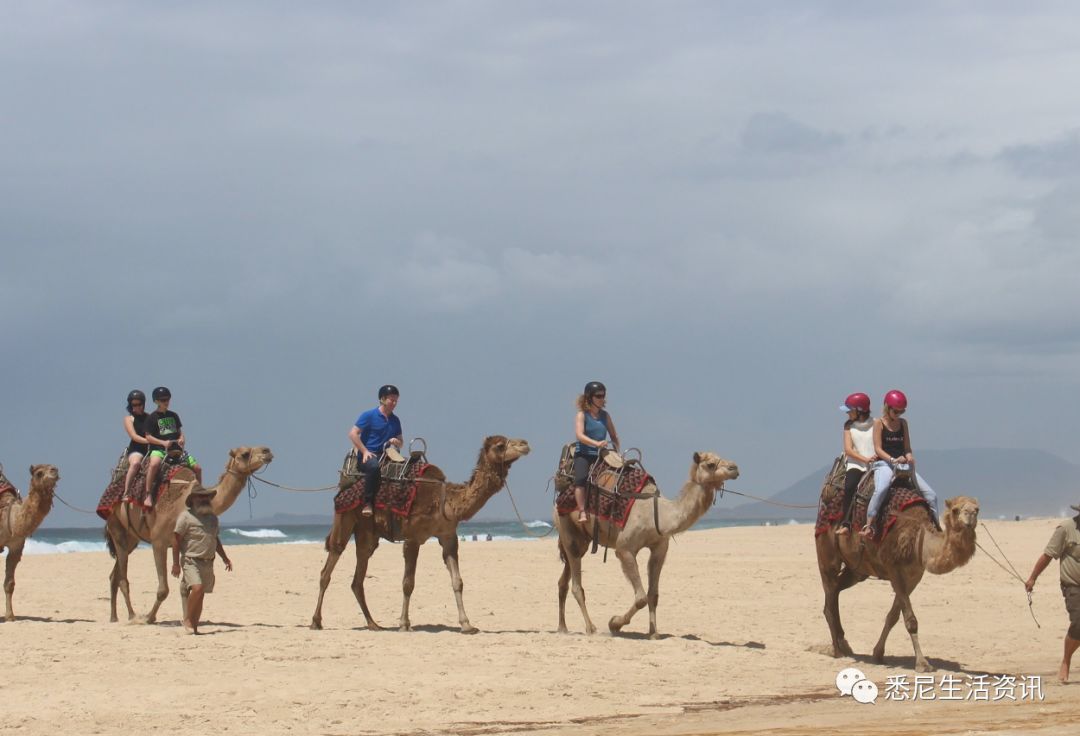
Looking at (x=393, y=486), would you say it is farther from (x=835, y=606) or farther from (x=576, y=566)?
(x=835, y=606)

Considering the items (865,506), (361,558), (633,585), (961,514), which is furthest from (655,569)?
(961,514)

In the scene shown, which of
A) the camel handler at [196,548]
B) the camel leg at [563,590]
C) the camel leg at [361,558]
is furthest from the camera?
the camel leg at [361,558]

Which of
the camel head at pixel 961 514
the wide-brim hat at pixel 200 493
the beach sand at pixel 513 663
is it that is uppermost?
the wide-brim hat at pixel 200 493

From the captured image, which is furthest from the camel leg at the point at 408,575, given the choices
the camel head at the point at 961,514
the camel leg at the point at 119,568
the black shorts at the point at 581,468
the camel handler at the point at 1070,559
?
the camel handler at the point at 1070,559

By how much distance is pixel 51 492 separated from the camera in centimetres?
1955

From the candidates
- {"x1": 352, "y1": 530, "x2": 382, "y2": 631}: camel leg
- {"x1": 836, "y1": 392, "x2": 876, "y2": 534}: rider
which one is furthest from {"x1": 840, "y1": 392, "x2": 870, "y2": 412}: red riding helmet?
{"x1": 352, "y1": 530, "x2": 382, "y2": 631}: camel leg

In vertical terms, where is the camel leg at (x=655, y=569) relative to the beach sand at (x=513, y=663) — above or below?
above

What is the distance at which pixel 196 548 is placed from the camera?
637 inches

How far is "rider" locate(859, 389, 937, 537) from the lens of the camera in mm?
15328

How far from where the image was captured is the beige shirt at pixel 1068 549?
1424 cm

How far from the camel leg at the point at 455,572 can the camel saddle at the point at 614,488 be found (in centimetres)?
157

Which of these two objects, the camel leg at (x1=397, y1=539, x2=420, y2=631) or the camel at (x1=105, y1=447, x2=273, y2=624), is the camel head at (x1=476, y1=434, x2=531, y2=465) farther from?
the camel at (x1=105, y1=447, x2=273, y2=624)

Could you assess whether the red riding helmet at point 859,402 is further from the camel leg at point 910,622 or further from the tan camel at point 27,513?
the tan camel at point 27,513

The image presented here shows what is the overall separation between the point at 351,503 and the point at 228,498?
59.8 inches
